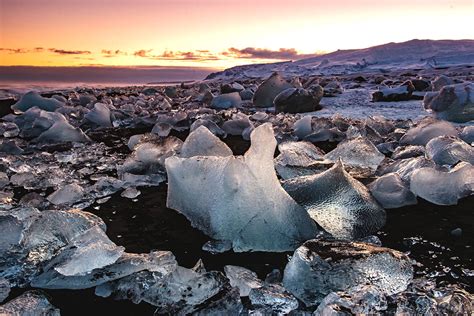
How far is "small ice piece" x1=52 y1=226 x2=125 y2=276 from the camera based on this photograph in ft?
3.56

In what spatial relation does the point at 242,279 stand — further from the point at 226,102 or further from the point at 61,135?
the point at 226,102

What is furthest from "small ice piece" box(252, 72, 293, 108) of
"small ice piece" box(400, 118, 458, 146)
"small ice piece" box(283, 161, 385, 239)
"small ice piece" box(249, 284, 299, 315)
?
"small ice piece" box(249, 284, 299, 315)

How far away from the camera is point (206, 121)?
3.41 m

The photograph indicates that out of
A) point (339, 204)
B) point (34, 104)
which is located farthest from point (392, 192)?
point (34, 104)

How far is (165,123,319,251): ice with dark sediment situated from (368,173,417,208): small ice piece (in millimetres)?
415

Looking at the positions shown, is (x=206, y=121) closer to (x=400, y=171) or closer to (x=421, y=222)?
(x=400, y=171)

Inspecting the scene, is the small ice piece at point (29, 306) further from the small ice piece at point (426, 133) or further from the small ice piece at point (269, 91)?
the small ice piece at point (269, 91)

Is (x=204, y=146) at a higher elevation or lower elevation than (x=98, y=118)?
higher

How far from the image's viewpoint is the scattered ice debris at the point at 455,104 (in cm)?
364

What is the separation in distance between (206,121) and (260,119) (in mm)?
827

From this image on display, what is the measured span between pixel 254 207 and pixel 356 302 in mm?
470

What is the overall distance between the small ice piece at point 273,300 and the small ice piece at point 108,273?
0.22 metres

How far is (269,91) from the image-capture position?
5.55m

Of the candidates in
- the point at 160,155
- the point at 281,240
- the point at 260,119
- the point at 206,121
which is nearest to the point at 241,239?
the point at 281,240
